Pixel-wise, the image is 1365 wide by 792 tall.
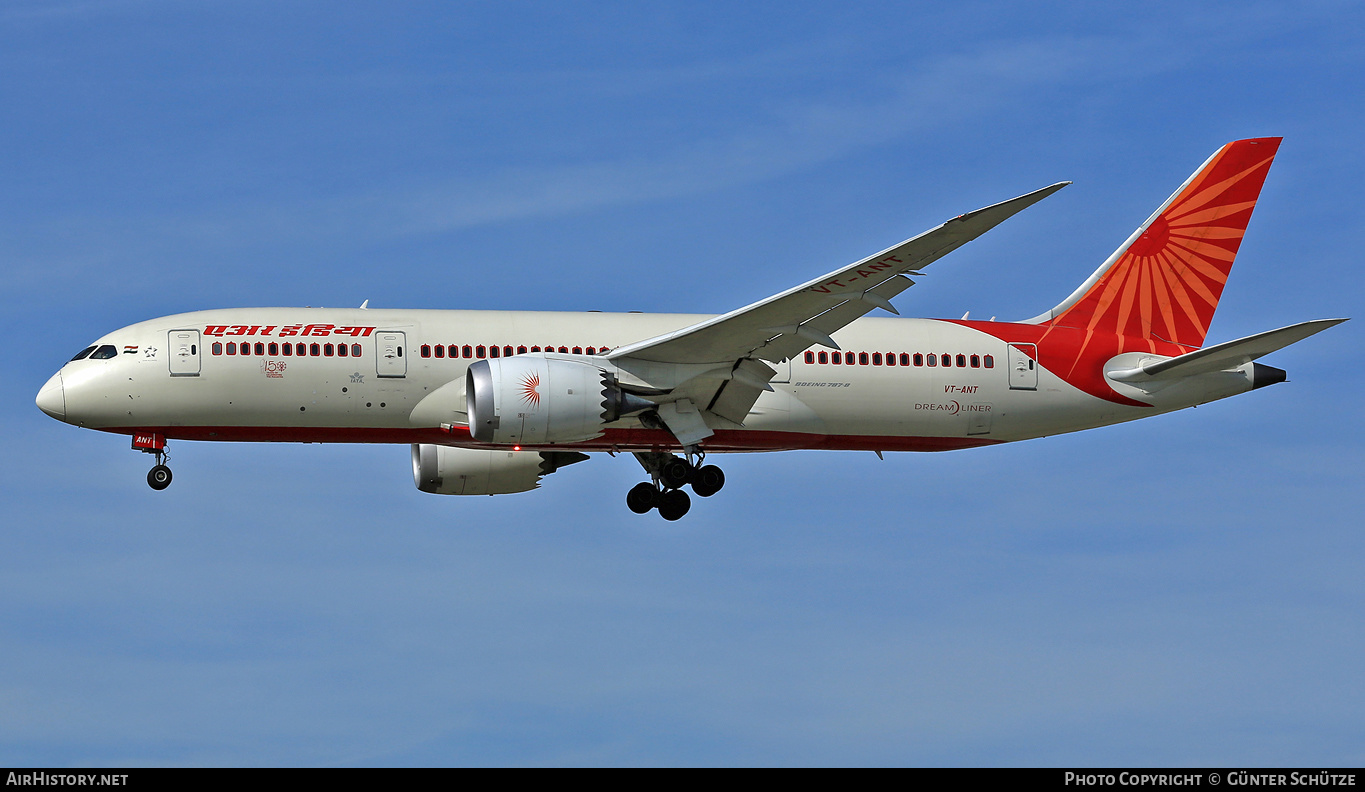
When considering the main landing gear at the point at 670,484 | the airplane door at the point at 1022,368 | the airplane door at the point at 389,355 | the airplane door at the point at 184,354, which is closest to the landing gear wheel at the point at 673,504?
the main landing gear at the point at 670,484

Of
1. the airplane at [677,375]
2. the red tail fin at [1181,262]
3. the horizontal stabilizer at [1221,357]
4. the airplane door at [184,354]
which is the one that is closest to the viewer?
the airplane at [677,375]

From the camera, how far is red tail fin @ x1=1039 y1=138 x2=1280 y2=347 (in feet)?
126

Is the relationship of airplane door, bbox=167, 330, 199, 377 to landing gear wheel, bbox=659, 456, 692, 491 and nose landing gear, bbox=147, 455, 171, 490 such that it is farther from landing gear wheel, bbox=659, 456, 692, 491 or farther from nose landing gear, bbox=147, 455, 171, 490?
landing gear wheel, bbox=659, 456, 692, 491

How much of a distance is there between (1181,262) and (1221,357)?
4.06 metres

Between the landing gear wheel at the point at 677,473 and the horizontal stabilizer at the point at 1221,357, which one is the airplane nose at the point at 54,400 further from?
the horizontal stabilizer at the point at 1221,357

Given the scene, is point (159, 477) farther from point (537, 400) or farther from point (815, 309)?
point (815, 309)

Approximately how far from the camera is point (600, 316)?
1412 inches

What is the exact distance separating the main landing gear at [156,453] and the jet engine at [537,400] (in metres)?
6.55

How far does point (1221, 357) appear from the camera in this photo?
35781mm

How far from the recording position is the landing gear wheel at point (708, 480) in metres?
36.4

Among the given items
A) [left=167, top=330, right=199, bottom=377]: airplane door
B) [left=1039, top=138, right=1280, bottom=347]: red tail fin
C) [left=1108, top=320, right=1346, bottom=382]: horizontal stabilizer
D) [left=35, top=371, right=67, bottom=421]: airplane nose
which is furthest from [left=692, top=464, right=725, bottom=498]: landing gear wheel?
[left=35, top=371, right=67, bottom=421]: airplane nose

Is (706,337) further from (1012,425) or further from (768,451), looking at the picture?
(1012,425)

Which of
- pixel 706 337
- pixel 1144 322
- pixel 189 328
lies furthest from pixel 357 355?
pixel 1144 322

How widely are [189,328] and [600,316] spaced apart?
8.47 metres
